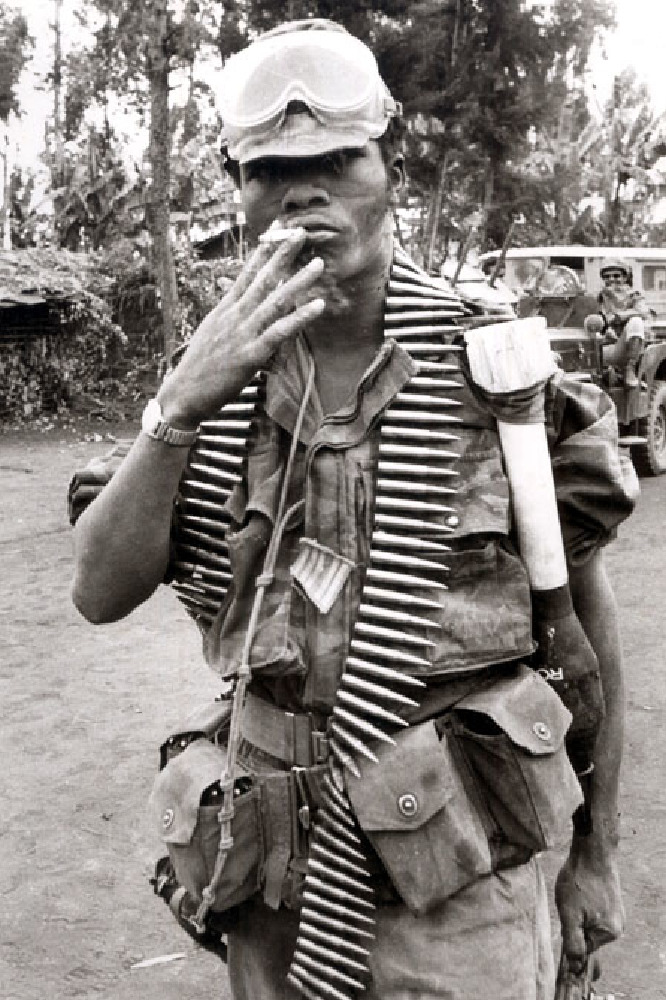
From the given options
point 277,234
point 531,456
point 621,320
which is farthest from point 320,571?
point 621,320

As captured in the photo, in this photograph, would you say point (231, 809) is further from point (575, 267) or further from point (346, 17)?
point (346, 17)

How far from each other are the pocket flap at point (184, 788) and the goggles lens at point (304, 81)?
106 cm

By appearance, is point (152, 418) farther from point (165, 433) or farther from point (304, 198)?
point (304, 198)

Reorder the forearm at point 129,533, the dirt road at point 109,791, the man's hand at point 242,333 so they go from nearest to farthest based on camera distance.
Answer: the man's hand at point 242,333, the forearm at point 129,533, the dirt road at point 109,791

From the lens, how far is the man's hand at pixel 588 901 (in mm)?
2098

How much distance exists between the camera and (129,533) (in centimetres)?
180

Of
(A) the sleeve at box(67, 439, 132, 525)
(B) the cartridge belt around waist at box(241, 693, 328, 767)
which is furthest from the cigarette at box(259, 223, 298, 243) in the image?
(B) the cartridge belt around waist at box(241, 693, 328, 767)

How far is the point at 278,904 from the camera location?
1.86 m

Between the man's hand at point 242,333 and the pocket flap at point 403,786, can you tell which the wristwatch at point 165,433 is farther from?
the pocket flap at point 403,786

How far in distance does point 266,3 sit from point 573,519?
2191 centimetres

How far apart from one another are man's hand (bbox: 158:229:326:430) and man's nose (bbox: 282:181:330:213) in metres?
0.10

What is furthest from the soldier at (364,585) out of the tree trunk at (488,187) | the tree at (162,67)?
the tree trunk at (488,187)

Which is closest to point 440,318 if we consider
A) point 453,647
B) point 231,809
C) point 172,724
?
point 453,647

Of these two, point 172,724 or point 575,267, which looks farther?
point 575,267
